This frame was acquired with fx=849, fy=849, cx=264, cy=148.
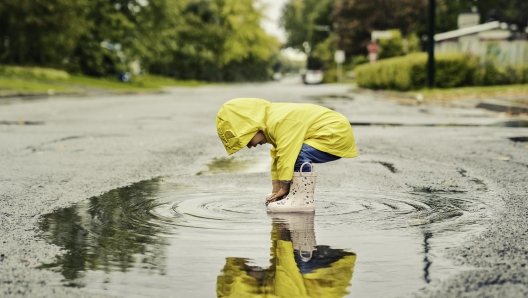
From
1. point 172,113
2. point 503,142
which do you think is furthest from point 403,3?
point 503,142

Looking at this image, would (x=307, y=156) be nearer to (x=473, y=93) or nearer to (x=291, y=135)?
(x=291, y=135)

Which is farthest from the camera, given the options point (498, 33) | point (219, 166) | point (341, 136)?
point (498, 33)

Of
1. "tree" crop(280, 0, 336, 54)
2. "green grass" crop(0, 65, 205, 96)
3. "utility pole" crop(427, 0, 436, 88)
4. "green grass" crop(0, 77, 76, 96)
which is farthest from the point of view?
"tree" crop(280, 0, 336, 54)

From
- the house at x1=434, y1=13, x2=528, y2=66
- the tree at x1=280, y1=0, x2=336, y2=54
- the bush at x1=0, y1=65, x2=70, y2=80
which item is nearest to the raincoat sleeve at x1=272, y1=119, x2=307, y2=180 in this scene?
the house at x1=434, y1=13, x2=528, y2=66

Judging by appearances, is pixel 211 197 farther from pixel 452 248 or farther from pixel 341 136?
pixel 452 248

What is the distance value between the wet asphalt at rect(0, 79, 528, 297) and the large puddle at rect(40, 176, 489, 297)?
0.51 ft

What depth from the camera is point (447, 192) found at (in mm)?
7141

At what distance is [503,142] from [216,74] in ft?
249

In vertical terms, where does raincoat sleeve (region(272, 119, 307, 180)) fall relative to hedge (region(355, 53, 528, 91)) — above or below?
above

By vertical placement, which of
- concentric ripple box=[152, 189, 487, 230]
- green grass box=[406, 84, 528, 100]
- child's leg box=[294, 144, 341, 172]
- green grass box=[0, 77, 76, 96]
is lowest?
green grass box=[406, 84, 528, 100]

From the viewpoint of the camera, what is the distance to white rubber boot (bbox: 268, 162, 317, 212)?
605 cm

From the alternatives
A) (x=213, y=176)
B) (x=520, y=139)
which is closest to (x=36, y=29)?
(x=520, y=139)

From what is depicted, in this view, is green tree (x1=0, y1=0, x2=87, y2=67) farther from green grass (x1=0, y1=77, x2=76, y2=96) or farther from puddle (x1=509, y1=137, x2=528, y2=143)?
puddle (x1=509, y1=137, x2=528, y2=143)

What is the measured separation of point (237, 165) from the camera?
371 inches
